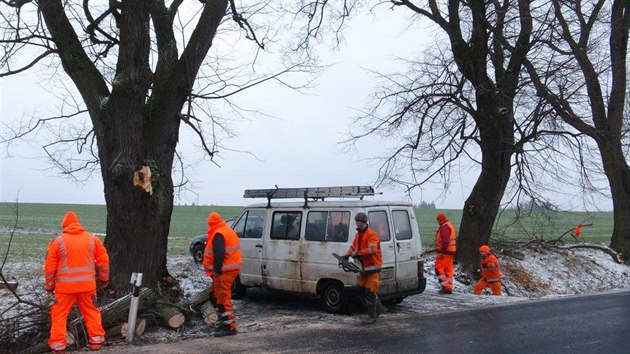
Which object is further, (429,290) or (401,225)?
(429,290)

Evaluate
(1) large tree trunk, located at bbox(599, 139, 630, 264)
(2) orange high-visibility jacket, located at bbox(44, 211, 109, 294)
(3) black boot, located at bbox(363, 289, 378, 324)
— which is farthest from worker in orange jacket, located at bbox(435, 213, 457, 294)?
(1) large tree trunk, located at bbox(599, 139, 630, 264)

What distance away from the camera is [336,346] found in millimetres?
8023

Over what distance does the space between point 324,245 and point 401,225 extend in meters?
1.52

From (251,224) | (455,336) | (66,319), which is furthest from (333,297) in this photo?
(66,319)

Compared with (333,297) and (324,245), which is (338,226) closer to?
(324,245)

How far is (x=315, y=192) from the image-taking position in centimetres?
1152

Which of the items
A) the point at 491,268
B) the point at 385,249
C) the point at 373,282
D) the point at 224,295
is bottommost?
the point at 224,295

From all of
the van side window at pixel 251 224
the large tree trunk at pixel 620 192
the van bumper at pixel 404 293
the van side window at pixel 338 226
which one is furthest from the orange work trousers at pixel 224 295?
the large tree trunk at pixel 620 192

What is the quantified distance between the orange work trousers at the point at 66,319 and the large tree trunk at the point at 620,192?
17.5 meters

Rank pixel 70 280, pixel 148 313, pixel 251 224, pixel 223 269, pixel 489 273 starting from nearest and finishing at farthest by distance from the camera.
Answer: pixel 70 280
pixel 223 269
pixel 148 313
pixel 251 224
pixel 489 273

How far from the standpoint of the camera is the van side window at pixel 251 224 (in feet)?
39.7

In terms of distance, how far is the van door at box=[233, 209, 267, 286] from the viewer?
11.8 metres

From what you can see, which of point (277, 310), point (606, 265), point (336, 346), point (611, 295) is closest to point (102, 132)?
point (277, 310)

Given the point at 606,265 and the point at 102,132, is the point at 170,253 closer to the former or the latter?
the point at 102,132
